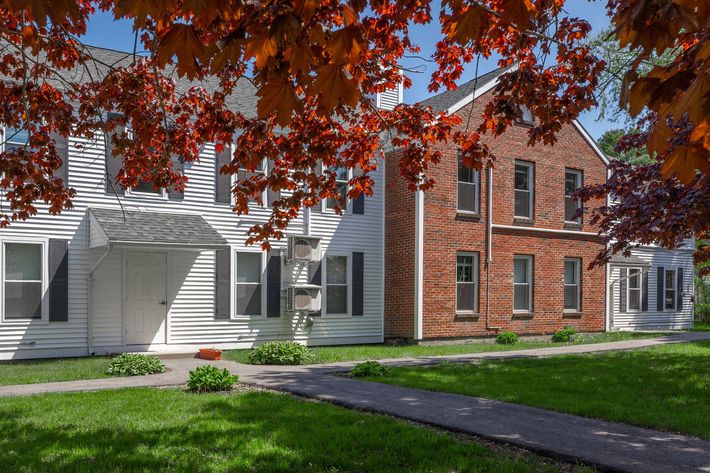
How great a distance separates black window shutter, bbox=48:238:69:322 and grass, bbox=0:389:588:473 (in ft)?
20.1

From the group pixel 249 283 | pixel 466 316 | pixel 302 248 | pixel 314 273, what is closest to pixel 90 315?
pixel 249 283

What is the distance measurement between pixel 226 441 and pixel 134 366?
6026 millimetres

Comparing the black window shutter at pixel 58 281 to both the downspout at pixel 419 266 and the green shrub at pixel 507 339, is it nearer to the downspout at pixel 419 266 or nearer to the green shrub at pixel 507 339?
the downspout at pixel 419 266

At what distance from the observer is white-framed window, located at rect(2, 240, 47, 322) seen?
46.0 feet

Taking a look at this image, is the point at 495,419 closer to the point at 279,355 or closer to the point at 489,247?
the point at 279,355

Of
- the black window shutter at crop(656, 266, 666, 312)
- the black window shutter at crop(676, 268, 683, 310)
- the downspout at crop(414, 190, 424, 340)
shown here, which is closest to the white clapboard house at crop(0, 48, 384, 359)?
the downspout at crop(414, 190, 424, 340)

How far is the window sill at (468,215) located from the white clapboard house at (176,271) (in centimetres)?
220

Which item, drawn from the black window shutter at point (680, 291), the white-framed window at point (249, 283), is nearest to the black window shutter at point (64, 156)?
the white-framed window at point (249, 283)

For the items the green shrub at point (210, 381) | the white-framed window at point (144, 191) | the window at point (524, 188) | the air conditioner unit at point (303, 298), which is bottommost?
the green shrub at point (210, 381)

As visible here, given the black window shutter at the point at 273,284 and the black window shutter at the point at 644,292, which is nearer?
the black window shutter at the point at 273,284

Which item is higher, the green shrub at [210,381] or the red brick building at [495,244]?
the red brick building at [495,244]

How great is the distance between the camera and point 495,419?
7.60 meters

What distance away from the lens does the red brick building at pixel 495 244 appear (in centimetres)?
Result: 1850

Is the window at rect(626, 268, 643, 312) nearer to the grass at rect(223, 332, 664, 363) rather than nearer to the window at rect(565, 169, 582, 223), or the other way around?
the window at rect(565, 169, 582, 223)
